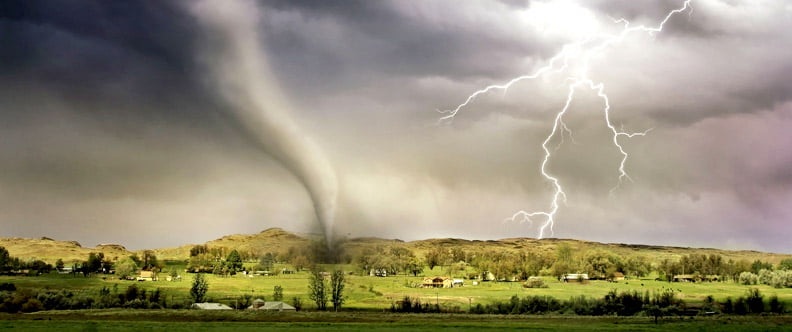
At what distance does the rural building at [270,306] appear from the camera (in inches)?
4266

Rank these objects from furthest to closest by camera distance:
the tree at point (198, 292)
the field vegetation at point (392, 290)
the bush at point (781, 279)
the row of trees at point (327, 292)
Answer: the bush at point (781, 279)
the tree at point (198, 292)
the row of trees at point (327, 292)
the field vegetation at point (392, 290)

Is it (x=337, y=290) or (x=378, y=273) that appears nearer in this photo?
(x=337, y=290)

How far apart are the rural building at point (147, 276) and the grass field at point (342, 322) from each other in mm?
81239

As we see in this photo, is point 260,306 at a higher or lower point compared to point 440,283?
lower

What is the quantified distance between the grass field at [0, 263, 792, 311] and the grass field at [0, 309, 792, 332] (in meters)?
19.4

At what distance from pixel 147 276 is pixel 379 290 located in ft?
247

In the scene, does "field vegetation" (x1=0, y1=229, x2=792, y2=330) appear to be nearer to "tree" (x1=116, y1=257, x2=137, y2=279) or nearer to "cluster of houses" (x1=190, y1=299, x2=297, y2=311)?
"tree" (x1=116, y1=257, x2=137, y2=279)

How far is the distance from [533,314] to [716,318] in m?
23.6

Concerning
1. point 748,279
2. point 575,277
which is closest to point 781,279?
point 748,279

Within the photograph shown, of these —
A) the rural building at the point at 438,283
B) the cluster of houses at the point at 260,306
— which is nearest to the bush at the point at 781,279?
the rural building at the point at 438,283

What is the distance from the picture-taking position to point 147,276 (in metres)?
182

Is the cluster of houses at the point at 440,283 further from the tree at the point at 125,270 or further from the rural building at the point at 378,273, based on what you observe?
the tree at the point at 125,270

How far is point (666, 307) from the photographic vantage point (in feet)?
335

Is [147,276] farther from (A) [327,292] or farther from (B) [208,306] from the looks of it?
(B) [208,306]
